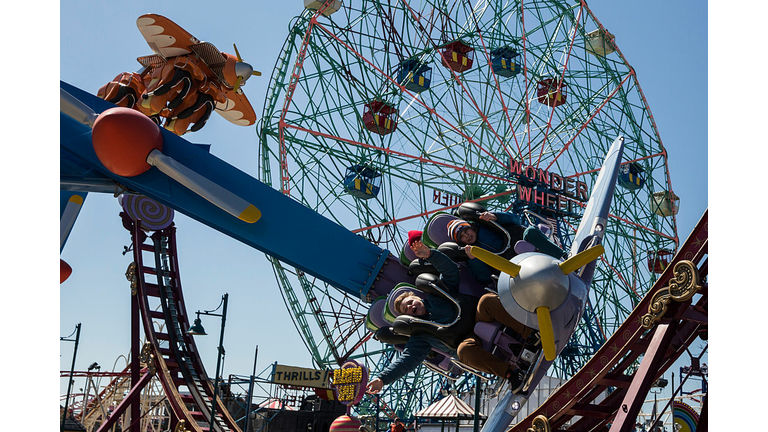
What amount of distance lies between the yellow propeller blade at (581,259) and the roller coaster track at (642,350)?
1.87ft

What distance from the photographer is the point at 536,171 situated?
23438mm

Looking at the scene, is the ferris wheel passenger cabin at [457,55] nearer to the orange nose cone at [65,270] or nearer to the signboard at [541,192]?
the signboard at [541,192]

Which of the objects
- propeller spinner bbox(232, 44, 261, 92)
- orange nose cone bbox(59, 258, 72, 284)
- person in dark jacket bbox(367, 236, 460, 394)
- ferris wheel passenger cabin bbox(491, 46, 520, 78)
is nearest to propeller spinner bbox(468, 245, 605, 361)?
person in dark jacket bbox(367, 236, 460, 394)

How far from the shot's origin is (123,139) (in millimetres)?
7258

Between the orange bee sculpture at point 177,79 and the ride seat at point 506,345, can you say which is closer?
the ride seat at point 506,345

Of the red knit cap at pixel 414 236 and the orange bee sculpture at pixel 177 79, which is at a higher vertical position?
the orange bee sculpture at pixel 177 79

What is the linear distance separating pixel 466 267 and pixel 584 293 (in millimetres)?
1615

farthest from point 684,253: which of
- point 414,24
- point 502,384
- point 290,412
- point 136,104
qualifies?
point 414,24

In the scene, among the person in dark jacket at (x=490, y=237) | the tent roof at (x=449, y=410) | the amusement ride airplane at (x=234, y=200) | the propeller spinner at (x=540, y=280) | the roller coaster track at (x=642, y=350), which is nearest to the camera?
the roller coaster track at (x=642, y=350)

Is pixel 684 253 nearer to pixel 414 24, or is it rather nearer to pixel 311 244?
pixel 311 244

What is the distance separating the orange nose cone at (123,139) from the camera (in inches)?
285

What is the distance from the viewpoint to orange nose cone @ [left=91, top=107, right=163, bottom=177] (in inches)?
285

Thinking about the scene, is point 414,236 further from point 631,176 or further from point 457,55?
point 631,176

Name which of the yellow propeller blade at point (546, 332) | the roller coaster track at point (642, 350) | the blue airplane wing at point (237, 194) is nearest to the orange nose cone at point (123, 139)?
the blue airplane wing at point (237, 194)
